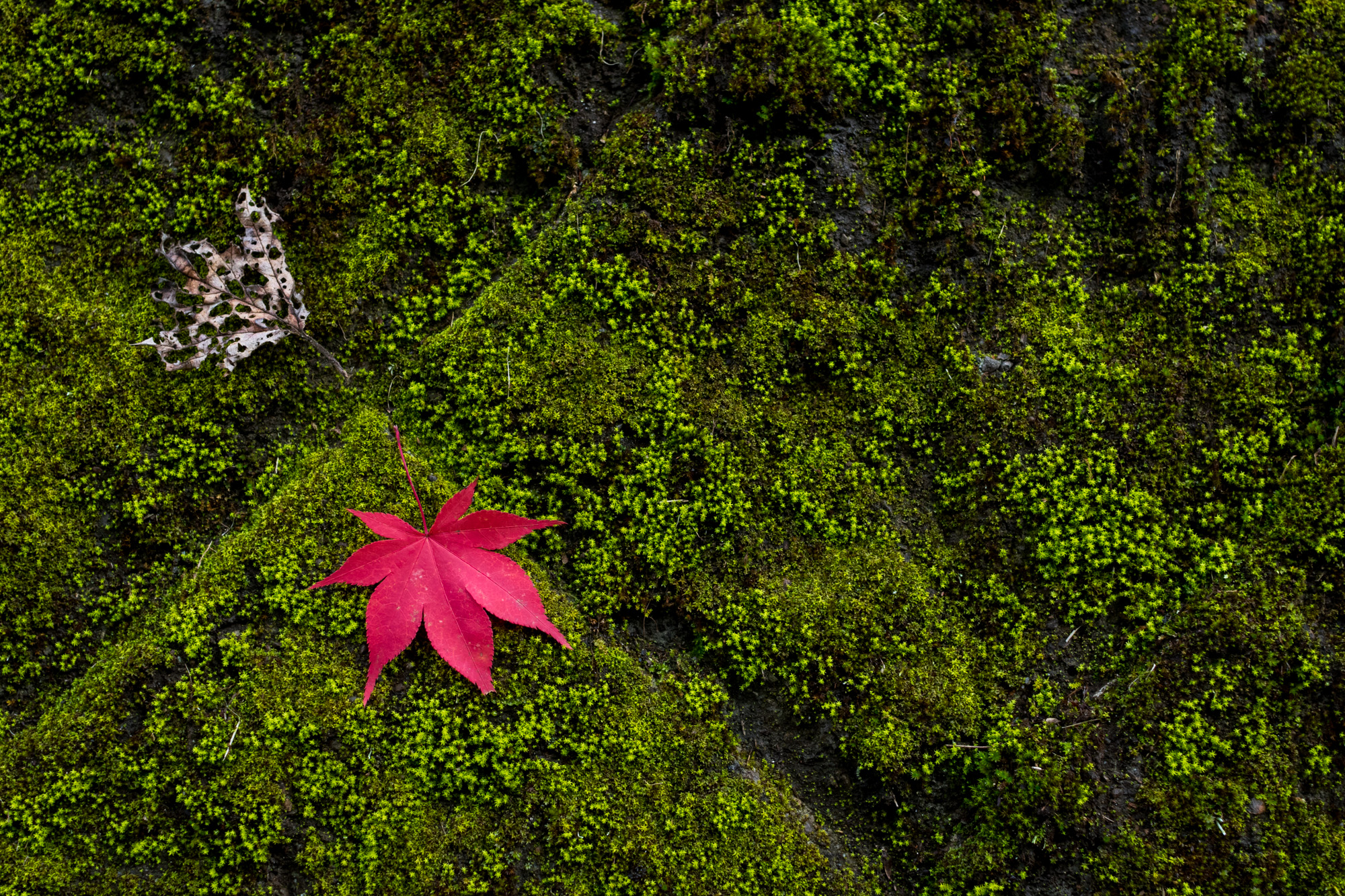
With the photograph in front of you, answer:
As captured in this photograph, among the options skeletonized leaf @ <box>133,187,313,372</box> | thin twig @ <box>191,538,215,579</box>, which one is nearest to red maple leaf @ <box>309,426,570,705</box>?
thin twig @ <box>191,538,215,579</box>

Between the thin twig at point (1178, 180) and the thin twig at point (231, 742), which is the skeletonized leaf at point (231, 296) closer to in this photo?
the thin twig at point (231, 742)

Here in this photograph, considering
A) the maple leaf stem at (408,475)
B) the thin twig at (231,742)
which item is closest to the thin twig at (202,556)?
the thin twig at (231,742)

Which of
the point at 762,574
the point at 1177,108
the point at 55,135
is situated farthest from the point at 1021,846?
the point at 55,135

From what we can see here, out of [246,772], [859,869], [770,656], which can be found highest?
[770,656]

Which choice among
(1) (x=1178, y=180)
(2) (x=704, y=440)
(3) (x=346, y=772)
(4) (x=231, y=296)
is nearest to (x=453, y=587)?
(3) (x=346, y=772)

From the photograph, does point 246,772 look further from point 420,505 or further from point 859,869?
point 859,869

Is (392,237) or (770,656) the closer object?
(770,656)
